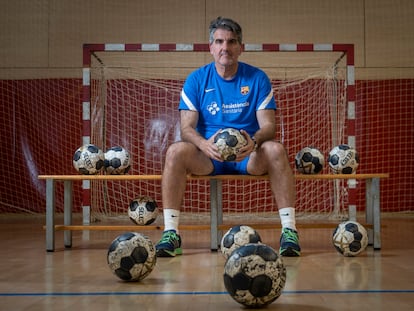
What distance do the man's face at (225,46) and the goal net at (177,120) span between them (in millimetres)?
4017

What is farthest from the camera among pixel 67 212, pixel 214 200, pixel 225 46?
pixel 67 212

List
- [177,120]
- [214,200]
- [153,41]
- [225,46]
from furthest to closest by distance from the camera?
[153,41]
[177,120]
[214,200]
[225,46]

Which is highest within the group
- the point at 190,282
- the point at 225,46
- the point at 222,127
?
the point at 225,46

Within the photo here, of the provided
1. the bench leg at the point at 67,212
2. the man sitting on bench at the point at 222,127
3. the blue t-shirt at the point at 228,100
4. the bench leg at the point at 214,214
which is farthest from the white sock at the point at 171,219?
the bench leg at the point at 67,212

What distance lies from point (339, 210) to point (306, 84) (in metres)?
1.89

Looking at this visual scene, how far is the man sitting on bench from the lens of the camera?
161 inches

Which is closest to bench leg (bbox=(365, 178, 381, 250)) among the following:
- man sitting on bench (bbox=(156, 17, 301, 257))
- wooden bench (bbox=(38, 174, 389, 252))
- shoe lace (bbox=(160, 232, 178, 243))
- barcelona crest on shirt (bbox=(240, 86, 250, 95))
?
wooden bench (bbox=(38, 174, 389, 252))

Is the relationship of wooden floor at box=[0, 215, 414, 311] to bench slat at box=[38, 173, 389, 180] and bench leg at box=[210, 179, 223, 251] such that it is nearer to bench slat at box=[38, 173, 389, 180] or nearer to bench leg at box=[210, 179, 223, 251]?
bench leg at box=[210, 179, 223, 251]

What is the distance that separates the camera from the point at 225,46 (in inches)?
170

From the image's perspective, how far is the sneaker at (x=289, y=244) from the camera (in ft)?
13.1

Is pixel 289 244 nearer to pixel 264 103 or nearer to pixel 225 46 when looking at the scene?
pixel 264 103

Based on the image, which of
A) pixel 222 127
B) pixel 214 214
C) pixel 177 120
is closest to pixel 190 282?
→ pixel 214 214

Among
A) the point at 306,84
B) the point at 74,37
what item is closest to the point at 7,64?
the point at 74,37

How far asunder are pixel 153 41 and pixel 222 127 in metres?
5.00
